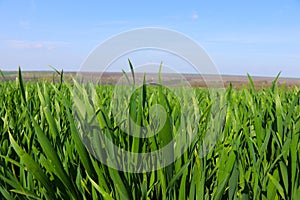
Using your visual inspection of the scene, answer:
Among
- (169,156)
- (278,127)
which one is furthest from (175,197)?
(278,127)

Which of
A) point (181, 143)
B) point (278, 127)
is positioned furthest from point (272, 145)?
point (181, 143)

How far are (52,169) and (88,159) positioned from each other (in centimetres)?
4

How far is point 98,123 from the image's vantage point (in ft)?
1.44

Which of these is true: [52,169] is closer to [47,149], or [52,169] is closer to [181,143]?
[47,149]

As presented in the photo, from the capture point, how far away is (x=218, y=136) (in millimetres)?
577

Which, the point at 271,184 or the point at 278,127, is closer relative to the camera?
the point at 271,184

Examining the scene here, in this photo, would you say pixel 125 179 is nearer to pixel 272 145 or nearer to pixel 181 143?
pixel 181 143

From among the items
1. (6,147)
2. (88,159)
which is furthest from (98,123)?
(6,147)

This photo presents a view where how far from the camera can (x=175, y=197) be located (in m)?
0.36

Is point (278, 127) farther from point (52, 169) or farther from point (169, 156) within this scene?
point (52, 169)

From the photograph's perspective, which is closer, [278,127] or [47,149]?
[47,149]

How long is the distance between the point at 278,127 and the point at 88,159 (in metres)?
0.30

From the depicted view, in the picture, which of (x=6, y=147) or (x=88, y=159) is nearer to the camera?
(x=88, y=159)

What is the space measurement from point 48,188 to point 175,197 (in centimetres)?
14
